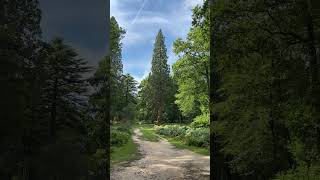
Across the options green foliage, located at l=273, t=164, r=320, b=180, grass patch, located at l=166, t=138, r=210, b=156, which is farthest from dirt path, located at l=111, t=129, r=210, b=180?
green foliage, located at l=273, t=164, r=320, b=180

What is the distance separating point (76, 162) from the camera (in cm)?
816

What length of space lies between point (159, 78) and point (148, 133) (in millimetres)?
1481

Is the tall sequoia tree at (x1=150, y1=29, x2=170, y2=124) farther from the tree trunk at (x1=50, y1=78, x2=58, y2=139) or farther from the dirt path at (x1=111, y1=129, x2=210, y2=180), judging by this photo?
the tree trunk at (x1=50, y1=78, x2=58, y2=139)

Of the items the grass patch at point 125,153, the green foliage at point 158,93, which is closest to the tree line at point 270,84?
the green foliage at point 158,93

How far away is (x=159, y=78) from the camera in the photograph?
11.8m

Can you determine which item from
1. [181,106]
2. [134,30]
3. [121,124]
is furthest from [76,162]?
[134,30]

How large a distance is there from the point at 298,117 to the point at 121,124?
179 inches

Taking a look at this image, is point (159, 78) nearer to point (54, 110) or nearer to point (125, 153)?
point (125, 153)

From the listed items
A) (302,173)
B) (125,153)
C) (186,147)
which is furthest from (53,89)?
(302,173)

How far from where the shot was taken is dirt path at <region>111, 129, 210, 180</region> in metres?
10.6

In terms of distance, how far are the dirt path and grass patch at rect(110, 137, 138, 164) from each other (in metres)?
0.13

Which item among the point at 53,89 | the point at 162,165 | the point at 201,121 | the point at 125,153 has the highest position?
the point at 53,89

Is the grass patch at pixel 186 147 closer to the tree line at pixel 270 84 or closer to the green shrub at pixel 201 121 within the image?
the green shrub at pixel 201 121

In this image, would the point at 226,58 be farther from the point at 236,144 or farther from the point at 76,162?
the point at 76,162
